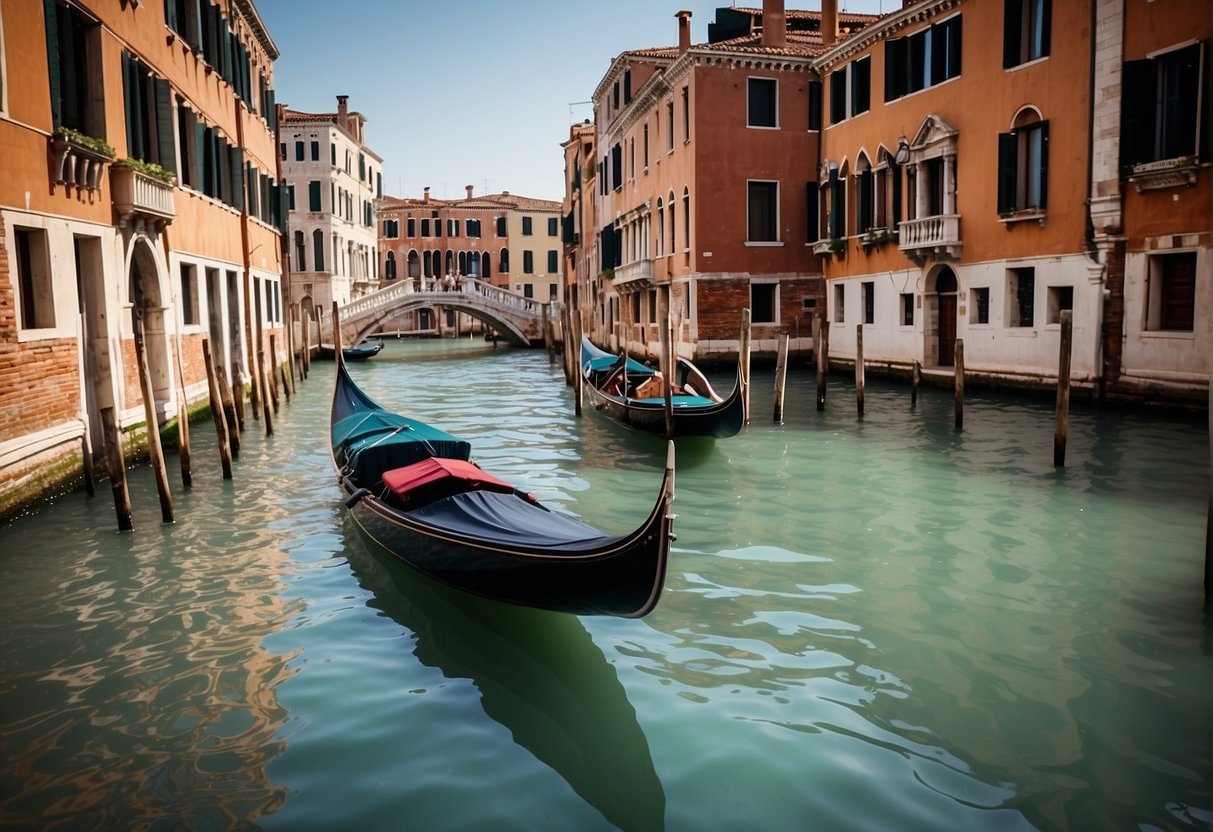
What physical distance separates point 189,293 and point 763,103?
30.3 ft

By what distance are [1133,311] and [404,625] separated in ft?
26.0

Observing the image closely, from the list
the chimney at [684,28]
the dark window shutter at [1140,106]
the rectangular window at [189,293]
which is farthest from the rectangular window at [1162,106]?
the chimney at [684,28]

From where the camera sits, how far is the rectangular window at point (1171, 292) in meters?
8.73

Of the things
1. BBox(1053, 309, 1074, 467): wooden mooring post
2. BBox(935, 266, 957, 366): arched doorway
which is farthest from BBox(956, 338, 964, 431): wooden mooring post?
BBox(935, 266, 957, 366): arched doorway

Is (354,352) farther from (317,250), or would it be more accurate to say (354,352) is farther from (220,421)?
(220,421)

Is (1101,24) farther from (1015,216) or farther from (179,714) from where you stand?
(179,714)

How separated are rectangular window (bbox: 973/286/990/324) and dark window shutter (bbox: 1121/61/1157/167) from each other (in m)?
2.67

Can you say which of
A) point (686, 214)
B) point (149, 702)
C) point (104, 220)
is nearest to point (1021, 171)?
point (686, 214)

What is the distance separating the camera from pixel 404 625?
3.97 metres

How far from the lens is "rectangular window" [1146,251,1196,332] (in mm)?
8734

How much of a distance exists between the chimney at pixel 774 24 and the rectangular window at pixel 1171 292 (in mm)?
8294

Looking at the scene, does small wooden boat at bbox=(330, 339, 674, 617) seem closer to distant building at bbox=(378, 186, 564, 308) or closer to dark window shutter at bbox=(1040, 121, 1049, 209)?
dark window shutter at bbox=(1040, 121, 1049, 209)

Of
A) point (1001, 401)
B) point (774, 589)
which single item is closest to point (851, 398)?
point (1001, 401)

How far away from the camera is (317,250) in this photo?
28.0 meters
